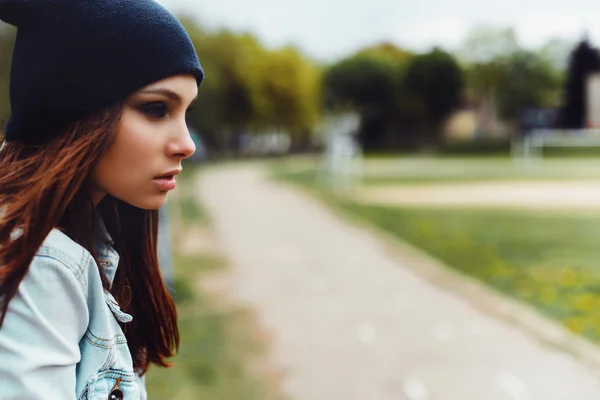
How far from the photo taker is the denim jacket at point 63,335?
2.74 ft

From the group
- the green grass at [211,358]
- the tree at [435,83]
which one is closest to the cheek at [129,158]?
the green grass at [211,358]

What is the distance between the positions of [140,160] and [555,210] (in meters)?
11.6

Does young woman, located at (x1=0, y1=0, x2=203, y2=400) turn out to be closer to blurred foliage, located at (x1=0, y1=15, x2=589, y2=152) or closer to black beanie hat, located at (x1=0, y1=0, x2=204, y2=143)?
black beanie hat, located at (x1=0, y1=0, x2=204, y2=143)

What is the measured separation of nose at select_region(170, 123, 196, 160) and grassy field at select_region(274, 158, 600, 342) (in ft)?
13.1

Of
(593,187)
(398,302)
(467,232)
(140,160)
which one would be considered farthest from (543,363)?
(593,187)

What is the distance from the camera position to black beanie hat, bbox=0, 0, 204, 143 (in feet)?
3.14

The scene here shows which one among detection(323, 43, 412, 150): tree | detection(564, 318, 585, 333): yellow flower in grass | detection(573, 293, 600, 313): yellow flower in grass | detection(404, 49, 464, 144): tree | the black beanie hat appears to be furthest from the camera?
detection(323, 43, 412, 150): tree

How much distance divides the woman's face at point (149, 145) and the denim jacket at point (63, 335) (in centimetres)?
13

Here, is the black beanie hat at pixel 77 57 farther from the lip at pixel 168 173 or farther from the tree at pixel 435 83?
the tree at pixel 435 83

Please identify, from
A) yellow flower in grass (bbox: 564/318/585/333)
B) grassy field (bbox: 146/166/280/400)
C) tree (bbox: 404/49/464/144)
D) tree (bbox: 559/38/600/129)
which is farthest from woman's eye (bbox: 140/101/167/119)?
tree (bbox: 559/38/600/129)

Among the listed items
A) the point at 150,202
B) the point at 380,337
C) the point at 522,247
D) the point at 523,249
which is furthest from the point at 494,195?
the point at 150,202

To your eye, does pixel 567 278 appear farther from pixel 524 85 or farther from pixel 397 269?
pixel 524 85

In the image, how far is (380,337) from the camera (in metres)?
4.62

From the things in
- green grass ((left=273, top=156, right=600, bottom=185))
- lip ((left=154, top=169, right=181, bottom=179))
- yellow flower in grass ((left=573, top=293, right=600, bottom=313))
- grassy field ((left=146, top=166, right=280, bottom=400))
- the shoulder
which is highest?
lip ((left=154, top=169, right=181, bottom=179))
